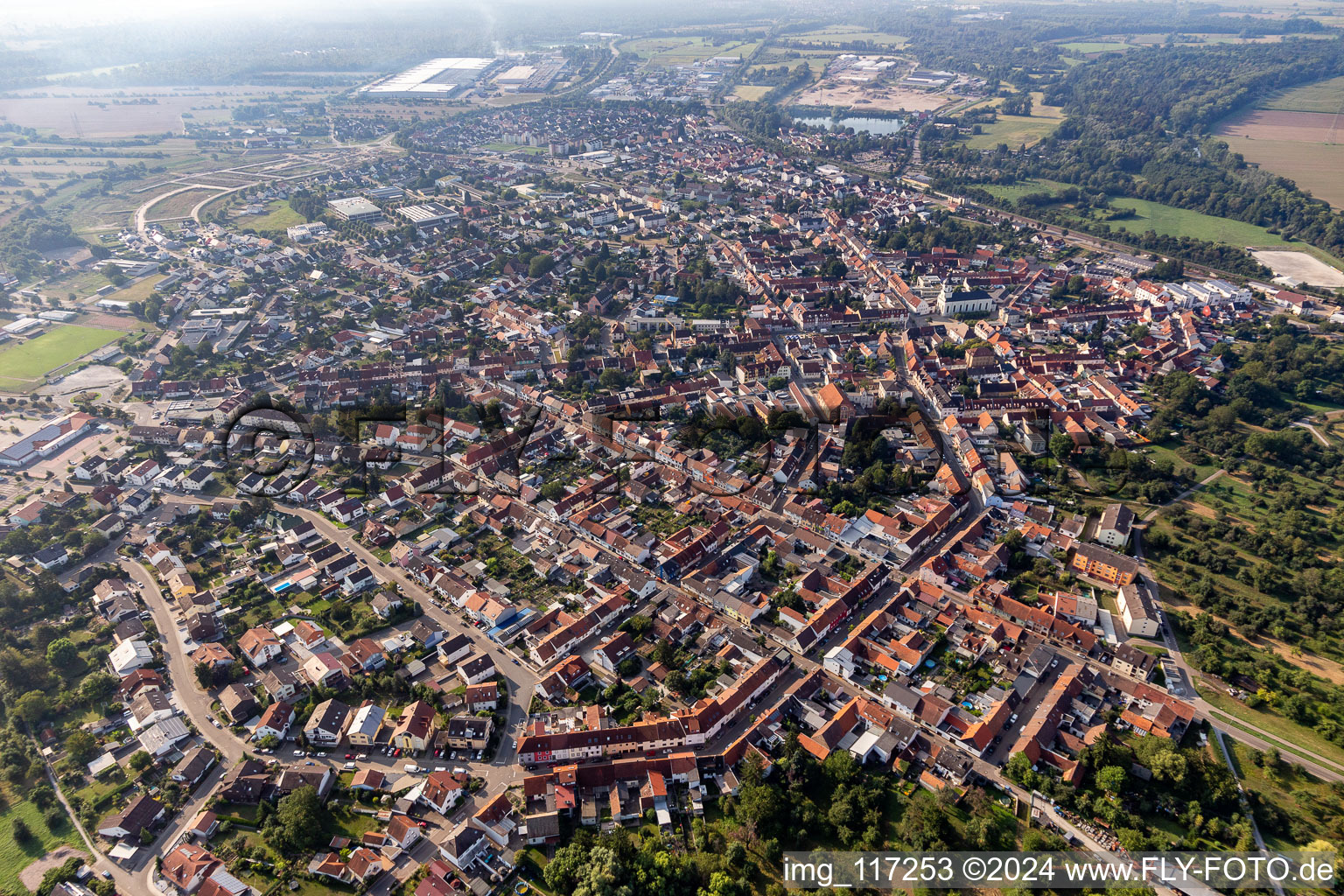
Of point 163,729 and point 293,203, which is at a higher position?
point 293,203

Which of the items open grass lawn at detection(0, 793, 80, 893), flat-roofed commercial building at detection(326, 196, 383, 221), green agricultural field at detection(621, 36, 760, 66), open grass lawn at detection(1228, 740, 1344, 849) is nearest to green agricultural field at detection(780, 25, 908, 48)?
green agricultural field at detection(621, 36, 760, 66)

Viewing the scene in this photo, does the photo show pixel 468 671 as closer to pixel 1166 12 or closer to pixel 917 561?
pixel 917 561

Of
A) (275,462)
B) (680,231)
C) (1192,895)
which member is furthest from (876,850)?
(680,231)

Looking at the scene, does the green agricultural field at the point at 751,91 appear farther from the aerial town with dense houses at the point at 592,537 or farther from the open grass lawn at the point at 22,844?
the open grass lawn at the point at 22,844

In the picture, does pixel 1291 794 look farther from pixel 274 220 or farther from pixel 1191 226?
pixel 274 220

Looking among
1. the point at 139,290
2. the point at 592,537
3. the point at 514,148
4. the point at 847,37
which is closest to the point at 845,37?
the point at 847,37

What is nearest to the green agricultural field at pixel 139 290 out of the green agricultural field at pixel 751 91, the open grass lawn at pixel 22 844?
the open grass lawn at pixel 22 844
